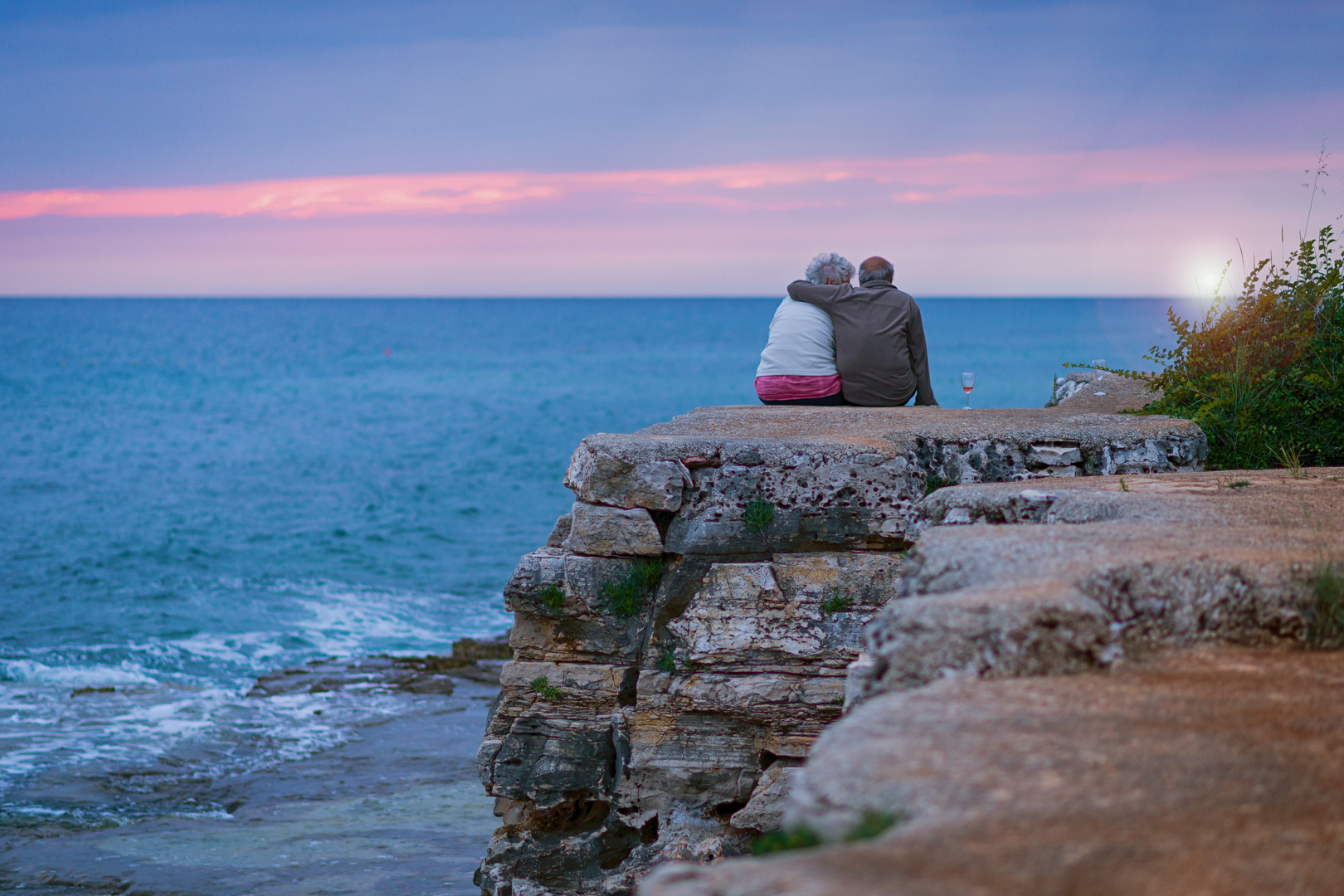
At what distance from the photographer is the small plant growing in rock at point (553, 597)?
6375mm

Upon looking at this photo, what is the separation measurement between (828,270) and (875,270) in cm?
37

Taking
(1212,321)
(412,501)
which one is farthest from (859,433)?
(412,501)

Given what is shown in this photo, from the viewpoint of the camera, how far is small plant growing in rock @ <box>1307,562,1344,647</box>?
3.33 metres

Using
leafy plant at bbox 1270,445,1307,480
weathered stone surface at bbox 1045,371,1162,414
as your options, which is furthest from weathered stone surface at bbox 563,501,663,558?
weathered stone surface at bbox 1045,371,1162,414

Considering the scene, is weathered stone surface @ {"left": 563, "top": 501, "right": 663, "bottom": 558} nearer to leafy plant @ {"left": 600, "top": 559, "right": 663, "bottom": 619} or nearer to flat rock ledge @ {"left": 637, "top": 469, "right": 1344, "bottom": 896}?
leafy plant @ {"left": 600, "top": 559, "right": 663, "bottom": 619}

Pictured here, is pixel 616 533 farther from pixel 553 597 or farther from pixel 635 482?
pixel 553 597

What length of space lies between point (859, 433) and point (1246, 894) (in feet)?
16.1

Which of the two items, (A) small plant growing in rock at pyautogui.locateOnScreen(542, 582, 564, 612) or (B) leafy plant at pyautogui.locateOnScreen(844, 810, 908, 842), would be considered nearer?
(B) leafy plant at pyautogui.locateOnScreen(844, 810, 908, 842)

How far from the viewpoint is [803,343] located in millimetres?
8734

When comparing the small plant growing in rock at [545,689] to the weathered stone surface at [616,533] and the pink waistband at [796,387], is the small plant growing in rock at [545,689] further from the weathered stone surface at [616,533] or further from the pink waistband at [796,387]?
the pink waistband at [796,387]

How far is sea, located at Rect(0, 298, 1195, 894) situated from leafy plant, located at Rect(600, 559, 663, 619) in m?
3.20

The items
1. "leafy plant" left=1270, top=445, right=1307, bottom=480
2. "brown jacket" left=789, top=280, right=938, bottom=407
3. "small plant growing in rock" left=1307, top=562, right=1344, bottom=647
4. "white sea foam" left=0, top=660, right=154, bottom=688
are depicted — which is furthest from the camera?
"white sea foam" left=0, top=660, right=154, bottom=688

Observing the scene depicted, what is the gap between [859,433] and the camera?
6871mm

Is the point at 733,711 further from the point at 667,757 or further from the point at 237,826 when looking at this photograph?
the point at 237,826
